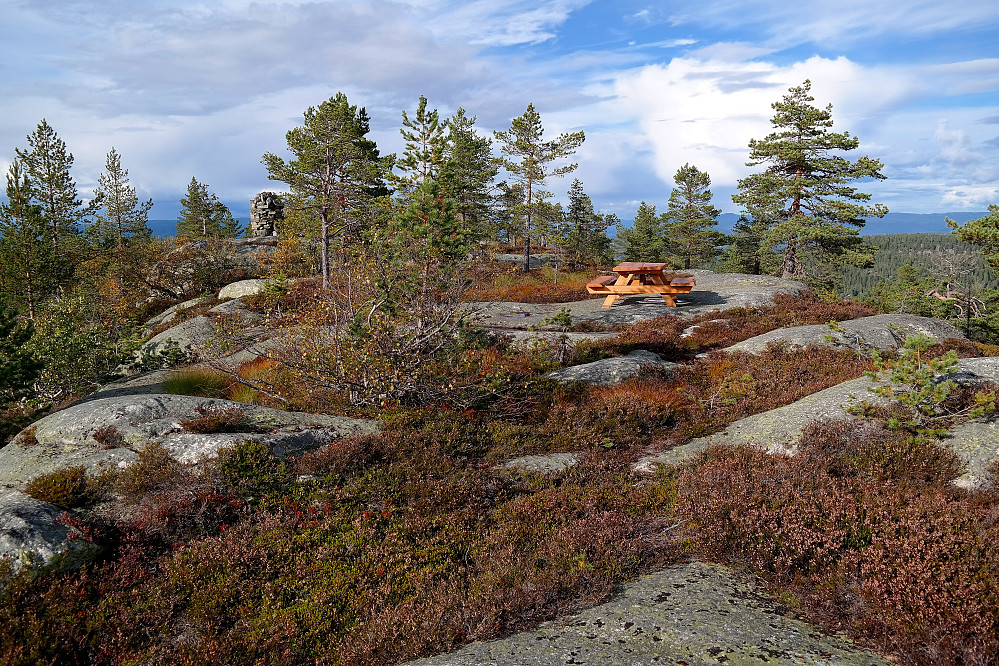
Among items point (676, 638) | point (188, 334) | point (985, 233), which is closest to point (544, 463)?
point (676, 638)

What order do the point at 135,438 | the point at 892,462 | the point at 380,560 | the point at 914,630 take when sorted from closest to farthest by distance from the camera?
1. the point at 914,630
2. the point at 380,560
3. the point at 892,462
4. the point at 135,438

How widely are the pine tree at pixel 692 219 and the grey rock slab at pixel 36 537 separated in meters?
58.3

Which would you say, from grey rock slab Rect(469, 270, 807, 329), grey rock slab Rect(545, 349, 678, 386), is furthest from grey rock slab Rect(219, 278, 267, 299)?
grey rock slab Rect(545, 349, 678, 386)

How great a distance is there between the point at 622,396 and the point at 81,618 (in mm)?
8749

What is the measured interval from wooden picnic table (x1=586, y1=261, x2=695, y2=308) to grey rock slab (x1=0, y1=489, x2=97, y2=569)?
20.2m

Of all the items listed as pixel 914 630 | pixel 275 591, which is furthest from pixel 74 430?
pixel 914 630

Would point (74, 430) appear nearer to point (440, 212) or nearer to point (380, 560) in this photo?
point (380, 560)

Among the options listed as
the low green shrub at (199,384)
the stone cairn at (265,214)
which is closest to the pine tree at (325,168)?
the low green shrub at (199,384)

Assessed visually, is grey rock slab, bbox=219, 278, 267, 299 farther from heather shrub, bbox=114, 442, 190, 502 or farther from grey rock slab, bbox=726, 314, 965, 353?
grey rock slab, bbox=726, 314, 965, 353

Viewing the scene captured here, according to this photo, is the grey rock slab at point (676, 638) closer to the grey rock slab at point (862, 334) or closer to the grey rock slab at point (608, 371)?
the grey rock slab at point (608, 371)

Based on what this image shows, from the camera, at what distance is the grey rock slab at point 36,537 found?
19.5 feet

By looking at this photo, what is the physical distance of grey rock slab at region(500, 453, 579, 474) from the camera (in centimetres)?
862

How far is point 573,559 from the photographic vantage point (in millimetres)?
6074

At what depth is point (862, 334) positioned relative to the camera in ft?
47.7
